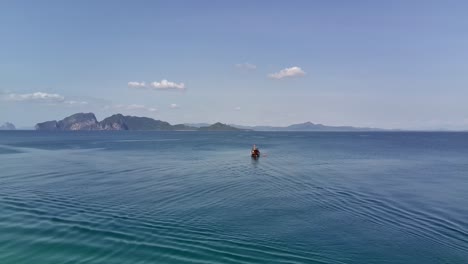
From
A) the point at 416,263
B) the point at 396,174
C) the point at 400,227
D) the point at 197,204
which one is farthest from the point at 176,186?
the point at 396,174

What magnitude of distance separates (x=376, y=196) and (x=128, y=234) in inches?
858

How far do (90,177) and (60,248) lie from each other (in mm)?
24316

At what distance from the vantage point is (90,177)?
38.2 m

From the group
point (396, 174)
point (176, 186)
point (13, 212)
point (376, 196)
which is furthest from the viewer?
point (396, 174)

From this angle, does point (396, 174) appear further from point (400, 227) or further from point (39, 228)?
point (39, 228)

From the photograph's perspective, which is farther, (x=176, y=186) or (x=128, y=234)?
(x=176, y=186)

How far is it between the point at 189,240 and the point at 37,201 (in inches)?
595

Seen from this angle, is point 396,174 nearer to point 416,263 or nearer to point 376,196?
point 376,196

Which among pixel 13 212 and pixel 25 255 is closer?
pixel 25 255

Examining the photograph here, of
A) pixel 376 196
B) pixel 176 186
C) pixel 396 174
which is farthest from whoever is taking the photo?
pixel 396 174

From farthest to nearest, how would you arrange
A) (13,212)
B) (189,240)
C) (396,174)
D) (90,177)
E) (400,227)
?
(396,174), (90,177), (13,212), (400,227), (189,240)

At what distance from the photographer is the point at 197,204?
24.7 m

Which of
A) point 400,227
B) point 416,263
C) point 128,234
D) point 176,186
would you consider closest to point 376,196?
point 400,227

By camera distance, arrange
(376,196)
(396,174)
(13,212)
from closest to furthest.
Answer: (13,212) → (376,196) → (396,174)
